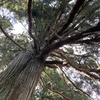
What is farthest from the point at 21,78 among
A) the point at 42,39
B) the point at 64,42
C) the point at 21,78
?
the point at 42,39

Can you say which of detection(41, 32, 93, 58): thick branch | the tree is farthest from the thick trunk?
detection(41, 32, 93, 58): thick branch

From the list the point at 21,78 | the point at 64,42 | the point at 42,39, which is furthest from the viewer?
the point at 42,39

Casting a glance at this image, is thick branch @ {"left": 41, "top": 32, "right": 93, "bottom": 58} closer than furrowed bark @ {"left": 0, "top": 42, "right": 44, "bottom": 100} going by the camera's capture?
No

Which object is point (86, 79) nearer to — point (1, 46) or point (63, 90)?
point (63, 90)

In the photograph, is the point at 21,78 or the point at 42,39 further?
the point at 42,39

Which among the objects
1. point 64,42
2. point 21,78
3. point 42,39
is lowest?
point 21,78

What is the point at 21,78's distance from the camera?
201cm

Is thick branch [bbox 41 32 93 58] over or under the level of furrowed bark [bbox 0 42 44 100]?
over

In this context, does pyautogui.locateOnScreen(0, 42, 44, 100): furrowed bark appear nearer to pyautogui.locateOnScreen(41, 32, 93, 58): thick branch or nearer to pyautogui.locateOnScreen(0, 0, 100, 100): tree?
pyautogui.locateOnScreen(0, 0, 100, 100): tree

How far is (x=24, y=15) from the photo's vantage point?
2662mm

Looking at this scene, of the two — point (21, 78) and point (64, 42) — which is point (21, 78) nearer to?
point (21, 78)

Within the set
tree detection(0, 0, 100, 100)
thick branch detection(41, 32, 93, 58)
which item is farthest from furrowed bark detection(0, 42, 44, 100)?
thick branch detection(41, 32, 93, 58)

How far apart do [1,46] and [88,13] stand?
2.42 metres

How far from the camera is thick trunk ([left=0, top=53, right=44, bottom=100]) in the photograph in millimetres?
1810
